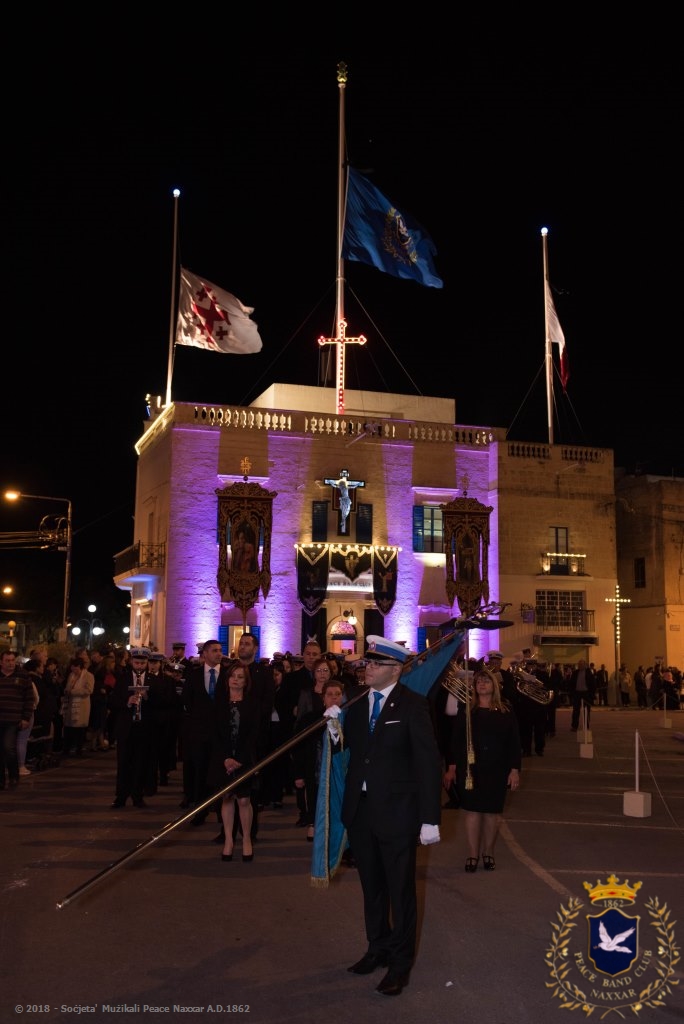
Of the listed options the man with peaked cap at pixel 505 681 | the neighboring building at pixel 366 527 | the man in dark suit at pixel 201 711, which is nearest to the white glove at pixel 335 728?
the man in dark suit at pixel 201 711

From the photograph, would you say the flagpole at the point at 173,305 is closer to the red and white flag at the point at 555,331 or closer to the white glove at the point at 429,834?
the red and white flag at the point at 555,331

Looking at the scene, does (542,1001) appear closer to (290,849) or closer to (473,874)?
(473,874)

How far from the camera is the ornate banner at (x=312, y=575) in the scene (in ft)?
114

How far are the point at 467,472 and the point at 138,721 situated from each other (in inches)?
1048

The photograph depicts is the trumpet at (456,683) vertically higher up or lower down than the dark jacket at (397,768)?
higher up

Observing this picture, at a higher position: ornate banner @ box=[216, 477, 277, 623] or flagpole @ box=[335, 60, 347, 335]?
flagpole @ box=[335, 60, 347, 335]

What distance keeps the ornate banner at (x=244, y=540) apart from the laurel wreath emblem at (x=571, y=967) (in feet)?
88.2

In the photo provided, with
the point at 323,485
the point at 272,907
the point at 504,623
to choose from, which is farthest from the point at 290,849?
the point at 323,485

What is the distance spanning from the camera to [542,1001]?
5.75m

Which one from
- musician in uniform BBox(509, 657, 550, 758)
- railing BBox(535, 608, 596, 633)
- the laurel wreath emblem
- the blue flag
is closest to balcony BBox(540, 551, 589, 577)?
railing BBox(535, 608, 596, 633)

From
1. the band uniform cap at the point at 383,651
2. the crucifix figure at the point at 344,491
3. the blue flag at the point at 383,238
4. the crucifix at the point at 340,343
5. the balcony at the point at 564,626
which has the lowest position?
the band uniform cap at the point at 383,651

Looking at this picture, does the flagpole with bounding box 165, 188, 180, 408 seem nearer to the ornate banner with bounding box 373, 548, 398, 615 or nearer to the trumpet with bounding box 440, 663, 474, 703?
the ornate banner with bounding box 373, 548, 398, 615

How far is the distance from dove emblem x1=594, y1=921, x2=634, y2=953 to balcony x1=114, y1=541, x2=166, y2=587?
29669 millimetres

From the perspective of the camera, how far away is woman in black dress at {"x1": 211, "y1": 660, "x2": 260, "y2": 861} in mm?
9500
